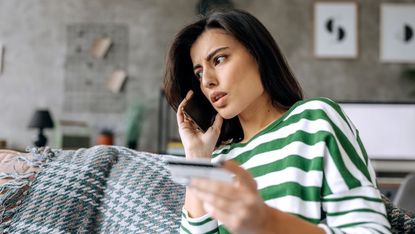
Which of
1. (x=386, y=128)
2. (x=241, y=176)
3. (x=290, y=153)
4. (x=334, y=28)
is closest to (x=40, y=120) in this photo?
(x=334, y=28)

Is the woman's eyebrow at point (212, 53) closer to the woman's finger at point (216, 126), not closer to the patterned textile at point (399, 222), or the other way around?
the woman's finger at point (216, 126)

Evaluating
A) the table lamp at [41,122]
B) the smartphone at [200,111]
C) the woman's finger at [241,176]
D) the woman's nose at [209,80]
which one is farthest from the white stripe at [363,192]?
the table lamp at [41,122]

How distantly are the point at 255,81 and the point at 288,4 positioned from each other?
11.0 feet

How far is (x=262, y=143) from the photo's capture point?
1169 millimetres

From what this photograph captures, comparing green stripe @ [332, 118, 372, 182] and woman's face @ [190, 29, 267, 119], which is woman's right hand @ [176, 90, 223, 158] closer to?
woman's face @ [190, 29, 267, 119]

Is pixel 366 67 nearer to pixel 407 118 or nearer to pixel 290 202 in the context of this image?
pixel 407 118

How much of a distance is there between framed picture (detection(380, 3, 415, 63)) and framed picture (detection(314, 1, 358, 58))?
0.74 ft

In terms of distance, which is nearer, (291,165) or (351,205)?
(351,205)

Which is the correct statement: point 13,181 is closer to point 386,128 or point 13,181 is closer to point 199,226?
point 199,226

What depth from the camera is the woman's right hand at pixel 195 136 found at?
50.4 inches

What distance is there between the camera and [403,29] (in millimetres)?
4465

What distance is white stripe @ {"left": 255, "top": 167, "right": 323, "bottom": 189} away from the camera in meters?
1.00

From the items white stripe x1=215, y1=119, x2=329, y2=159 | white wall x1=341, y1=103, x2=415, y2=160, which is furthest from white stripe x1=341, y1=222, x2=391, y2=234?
white wall x1=341, y1=103, x2=415, y2=160

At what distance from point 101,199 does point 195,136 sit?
27cm
